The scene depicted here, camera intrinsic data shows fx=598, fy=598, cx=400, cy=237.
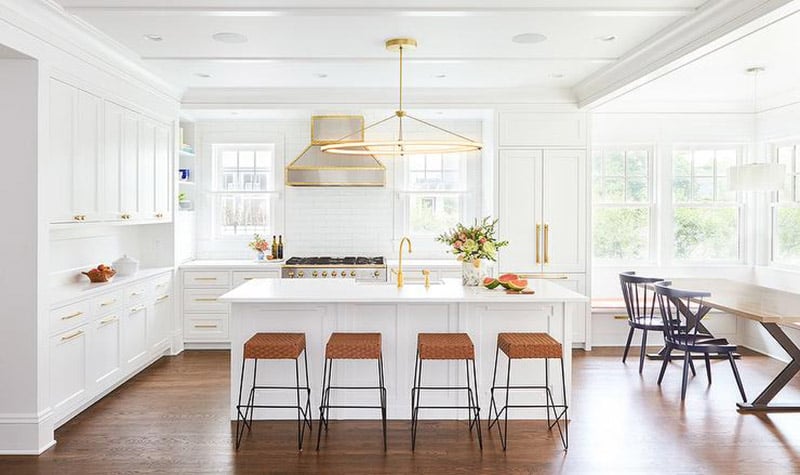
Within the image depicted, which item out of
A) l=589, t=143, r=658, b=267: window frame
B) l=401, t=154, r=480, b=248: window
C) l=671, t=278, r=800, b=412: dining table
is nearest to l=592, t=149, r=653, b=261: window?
l=589, t=143, r=658, b=267: window frame

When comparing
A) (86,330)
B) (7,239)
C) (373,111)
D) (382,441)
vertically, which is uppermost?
(373,111)

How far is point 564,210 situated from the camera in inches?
253

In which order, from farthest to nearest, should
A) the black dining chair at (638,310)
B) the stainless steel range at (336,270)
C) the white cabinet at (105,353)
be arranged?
the stainless steel range at (336,270), the black dining chair at (638,310), the white cabinet at (105,353)

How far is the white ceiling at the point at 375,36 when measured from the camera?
3807mm

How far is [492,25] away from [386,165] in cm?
319

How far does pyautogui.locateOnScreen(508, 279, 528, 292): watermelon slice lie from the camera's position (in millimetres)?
4230

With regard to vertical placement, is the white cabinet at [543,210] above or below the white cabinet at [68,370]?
above

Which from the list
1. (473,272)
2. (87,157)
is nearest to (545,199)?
(473,272)

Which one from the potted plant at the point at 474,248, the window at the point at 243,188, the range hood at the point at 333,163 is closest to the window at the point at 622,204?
the range hood at the point at 333,163

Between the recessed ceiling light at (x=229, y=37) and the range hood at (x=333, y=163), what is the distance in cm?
199

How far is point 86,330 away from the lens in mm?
4375

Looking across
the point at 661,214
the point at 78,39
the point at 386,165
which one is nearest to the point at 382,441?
the point at 78,39

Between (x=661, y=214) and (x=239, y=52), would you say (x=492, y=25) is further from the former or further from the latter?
(x=661, y=214)

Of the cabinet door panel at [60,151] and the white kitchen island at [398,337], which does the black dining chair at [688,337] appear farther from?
the cabinet door panel at [60,151]
